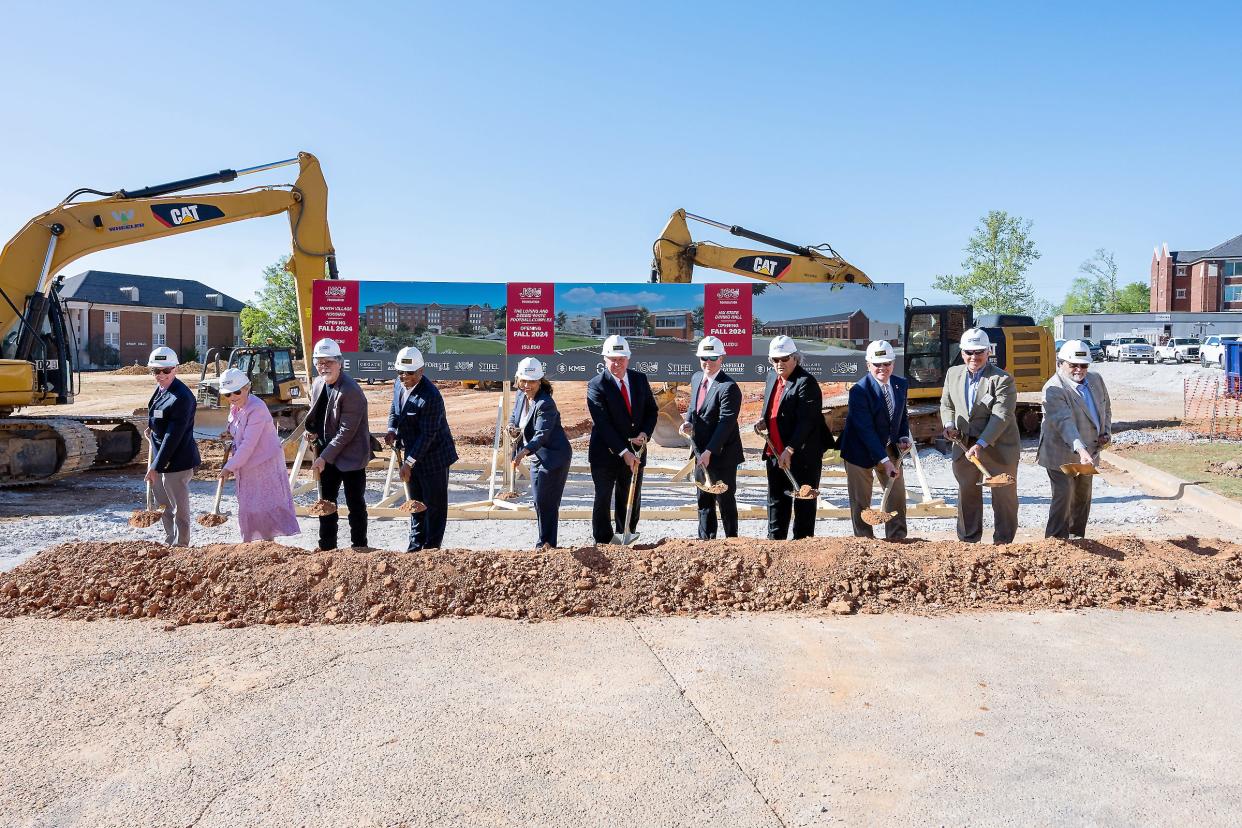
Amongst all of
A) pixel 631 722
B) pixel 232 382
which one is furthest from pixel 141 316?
pixel 631 722

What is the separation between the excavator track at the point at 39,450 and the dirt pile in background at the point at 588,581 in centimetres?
704

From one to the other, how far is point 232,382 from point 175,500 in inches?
58.3

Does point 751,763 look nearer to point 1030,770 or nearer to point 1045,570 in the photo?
point 1030,770

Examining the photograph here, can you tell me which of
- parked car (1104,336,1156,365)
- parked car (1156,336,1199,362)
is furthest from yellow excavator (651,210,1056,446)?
parked car (1104,336,1156,365)

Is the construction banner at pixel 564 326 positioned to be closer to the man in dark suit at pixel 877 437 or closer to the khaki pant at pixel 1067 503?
the man in dark suit at pixel 877 437

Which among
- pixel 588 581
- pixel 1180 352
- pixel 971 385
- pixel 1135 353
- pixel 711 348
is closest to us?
pixel 588 581

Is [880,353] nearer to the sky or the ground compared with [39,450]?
nearer to the sky

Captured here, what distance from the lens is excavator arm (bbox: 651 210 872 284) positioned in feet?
46.2

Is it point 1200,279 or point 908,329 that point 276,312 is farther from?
point 1200,279

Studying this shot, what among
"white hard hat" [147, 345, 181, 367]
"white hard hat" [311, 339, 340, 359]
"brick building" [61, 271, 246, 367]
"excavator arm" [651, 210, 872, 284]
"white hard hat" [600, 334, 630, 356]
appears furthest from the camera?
"brick building" [61, 271, 246, 367]

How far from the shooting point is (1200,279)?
68.1 m

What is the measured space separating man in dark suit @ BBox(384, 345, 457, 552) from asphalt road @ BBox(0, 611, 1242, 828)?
1636mm

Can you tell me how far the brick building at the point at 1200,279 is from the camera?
66.8m

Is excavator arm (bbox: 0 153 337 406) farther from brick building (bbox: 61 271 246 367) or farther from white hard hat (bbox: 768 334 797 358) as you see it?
brick building (bbox: 61 271 246 367)
